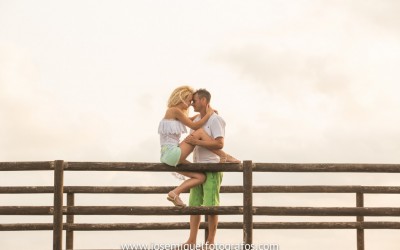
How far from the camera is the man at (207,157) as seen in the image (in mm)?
9406

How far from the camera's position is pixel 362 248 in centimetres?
1152

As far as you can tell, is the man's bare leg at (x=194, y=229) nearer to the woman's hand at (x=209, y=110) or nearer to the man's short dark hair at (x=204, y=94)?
the woman's hand at (x=209, y=110)

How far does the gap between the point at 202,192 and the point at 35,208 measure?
7.35ft

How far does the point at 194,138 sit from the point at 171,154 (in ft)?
1.19

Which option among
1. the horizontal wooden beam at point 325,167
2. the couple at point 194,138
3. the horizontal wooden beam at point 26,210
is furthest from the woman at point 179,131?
the horizontal wooden beam at point 26,210

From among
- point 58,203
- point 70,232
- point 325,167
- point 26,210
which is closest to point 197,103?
point 325,167

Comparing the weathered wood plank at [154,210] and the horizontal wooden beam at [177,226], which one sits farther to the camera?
the horizontal wooden beam at [177,226]

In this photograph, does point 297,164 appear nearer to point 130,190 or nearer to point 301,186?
point 301,186

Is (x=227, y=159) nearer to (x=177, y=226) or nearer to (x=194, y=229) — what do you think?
(x=194, y=229)

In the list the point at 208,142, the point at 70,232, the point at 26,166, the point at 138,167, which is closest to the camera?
the point at 208,142

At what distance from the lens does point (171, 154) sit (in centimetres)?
945

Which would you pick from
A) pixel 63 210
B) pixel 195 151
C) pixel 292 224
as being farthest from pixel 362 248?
pixel 63 210

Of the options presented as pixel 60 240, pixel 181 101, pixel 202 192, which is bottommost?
pixel 60 240

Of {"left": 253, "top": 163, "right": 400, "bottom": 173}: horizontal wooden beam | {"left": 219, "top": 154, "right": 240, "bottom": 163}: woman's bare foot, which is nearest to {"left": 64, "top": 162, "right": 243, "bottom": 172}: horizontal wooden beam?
{"left": 219, "top": 154, "right": 240, "bottom": 163}: woman's bare foot
